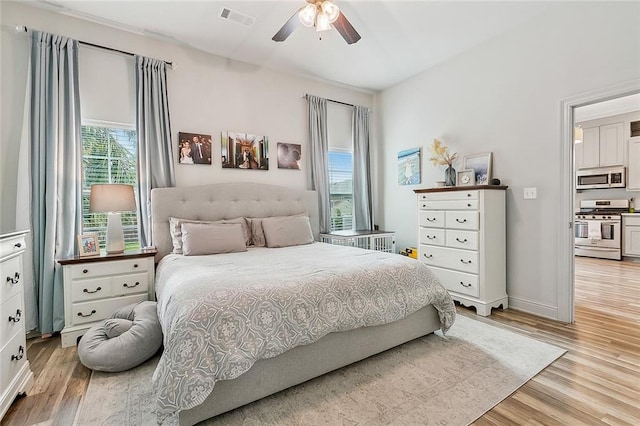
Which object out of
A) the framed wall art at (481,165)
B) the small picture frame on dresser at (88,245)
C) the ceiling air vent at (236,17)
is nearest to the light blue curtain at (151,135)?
the small picture frame on dresser at (88,245)

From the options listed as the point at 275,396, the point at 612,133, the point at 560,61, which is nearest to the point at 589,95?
the point at 560,61

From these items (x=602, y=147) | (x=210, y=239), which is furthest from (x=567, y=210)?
(x=602, y=147)

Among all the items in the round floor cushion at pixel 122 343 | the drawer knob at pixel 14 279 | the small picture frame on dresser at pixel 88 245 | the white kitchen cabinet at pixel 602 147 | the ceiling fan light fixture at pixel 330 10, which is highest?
the ceiling fan light fixture at pixel 330 10

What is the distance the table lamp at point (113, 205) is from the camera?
2.71 meters

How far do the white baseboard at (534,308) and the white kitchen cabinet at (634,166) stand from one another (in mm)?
4933

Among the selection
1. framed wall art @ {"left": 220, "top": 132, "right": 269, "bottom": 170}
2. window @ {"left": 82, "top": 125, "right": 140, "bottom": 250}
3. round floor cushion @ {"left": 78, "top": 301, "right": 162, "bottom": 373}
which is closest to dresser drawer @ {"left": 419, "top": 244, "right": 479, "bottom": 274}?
framed wall art @ {"left": 220, "top": 132, "right": 269, "bottom": 170}

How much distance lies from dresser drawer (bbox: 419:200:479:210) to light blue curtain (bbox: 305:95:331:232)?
144 centimetres

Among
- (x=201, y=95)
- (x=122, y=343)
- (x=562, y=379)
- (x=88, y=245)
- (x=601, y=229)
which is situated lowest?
(x=562, y=379)

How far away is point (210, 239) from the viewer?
2.98m

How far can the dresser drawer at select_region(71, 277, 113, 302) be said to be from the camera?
2555mm

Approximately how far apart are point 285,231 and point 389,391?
2077 millimetres

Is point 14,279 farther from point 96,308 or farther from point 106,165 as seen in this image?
point 106,165

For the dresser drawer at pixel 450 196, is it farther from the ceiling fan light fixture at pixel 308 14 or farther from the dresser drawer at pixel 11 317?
the dresser drawer at pixel 11 317

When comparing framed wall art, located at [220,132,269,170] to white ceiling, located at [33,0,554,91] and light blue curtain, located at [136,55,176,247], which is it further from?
white ceiling, located at [33,0,554,91]
